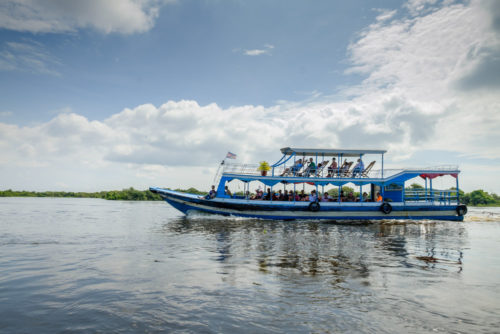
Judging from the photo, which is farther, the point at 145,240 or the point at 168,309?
the point at 145,240

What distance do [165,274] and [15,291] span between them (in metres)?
3.21

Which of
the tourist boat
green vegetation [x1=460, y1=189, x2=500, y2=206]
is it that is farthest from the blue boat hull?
green vegetation [x1=460, y1=189, x2=500, y2=206]

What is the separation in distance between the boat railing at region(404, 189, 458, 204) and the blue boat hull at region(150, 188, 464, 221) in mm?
644

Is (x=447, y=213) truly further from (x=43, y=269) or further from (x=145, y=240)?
(x=43, y=269)

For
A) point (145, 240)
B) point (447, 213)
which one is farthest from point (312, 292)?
point (447, 213)

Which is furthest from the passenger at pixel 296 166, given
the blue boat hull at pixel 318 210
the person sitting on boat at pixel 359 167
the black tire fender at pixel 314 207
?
the person sitting on boat at pixel 359 167

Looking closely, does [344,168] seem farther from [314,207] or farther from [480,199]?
[480,199]

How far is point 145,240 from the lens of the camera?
14.1m

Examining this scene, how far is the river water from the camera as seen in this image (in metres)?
5.13

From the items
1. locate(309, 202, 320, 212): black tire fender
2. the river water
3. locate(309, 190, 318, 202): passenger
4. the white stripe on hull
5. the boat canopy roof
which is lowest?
the river water

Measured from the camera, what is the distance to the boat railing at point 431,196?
2406 cm

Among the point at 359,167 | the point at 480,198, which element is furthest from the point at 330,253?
the point at 480,198

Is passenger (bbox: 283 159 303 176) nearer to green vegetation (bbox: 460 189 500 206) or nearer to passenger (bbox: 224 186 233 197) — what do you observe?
passenger (bbox: 224 186 233 197)

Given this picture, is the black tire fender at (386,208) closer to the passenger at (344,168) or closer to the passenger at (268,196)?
the passenger at (344,168)
